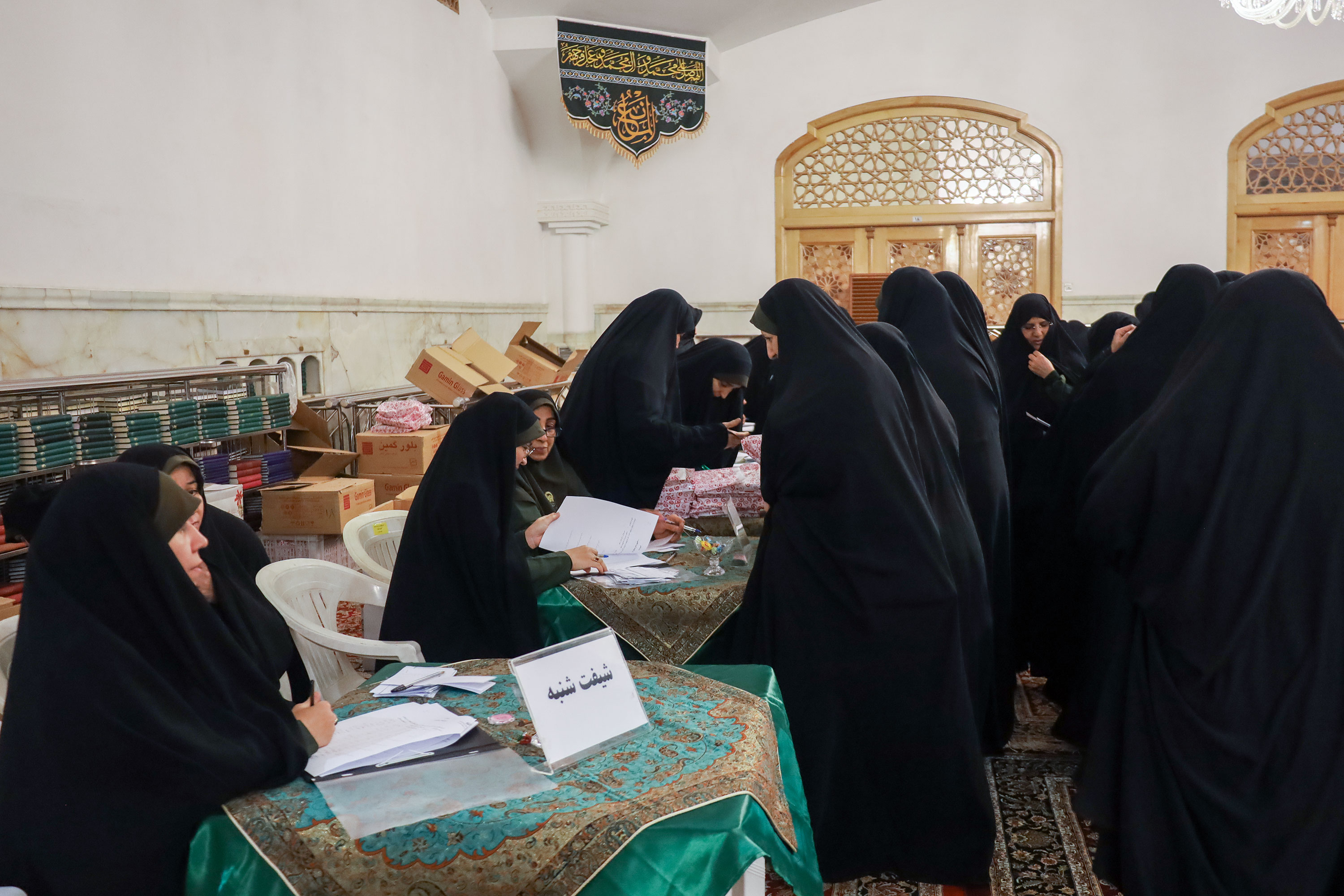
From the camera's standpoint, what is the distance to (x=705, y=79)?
7.77 m

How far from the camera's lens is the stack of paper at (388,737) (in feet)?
4.32

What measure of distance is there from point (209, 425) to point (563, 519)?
2.05 m

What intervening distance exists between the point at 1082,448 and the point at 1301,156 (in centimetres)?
614

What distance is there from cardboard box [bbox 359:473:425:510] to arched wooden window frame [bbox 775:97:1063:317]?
13.8 feet

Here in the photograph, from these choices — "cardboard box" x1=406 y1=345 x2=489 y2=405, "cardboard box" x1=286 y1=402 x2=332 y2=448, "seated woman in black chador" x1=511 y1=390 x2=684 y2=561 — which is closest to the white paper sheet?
"seated woman in black chador" x1=511 y1=390 x2=684 y2=561

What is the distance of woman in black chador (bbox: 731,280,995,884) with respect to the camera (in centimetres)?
203

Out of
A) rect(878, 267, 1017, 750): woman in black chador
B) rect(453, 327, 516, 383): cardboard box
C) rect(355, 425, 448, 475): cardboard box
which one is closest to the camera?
rect(878, 267, 1017, 750): woman in black chador

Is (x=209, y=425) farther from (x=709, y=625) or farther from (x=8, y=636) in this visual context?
(x=709, y=625)

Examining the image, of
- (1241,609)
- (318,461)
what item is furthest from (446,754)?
(318,461)

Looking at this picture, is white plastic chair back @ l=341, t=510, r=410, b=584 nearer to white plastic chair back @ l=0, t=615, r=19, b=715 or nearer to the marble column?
white plastic chair back @ l=0, t=615, r=19, b=715

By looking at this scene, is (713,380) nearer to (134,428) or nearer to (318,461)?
(318,461)

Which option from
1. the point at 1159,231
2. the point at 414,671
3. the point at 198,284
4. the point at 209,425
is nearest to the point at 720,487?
the point at 414,671

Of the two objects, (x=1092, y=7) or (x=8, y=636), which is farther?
(x=1092, y=7)

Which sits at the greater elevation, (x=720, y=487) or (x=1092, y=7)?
(x=1092, y=7)
